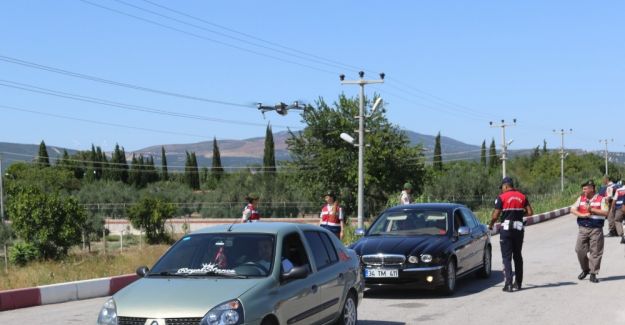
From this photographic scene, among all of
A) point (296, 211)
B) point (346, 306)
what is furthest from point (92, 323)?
point (296, 211)

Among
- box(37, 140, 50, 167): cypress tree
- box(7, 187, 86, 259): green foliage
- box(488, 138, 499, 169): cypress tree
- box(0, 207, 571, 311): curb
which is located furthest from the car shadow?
box(488, 138, 499, 169): cypress tree

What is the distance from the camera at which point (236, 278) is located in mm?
7328

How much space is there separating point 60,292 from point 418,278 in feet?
19.4

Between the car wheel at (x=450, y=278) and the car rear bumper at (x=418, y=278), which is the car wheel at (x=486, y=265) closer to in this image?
the car wheel at (x=450, y=278)

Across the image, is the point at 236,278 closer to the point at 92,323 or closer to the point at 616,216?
the point at 92,323

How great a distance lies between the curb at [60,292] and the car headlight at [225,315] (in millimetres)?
6752

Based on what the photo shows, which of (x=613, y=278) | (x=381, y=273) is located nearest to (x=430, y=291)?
(x=381, y=273)

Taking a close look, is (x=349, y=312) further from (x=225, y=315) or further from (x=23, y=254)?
(x=23, y=254)

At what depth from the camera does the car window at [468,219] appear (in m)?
14.2

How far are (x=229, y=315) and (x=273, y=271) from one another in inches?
35.9

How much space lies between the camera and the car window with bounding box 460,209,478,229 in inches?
561

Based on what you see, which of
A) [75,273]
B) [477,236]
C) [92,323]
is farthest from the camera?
[75,273]

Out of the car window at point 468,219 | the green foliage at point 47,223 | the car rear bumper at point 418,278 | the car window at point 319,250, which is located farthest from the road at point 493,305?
the green foliage at point 47,223

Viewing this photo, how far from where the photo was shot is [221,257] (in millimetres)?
7719
